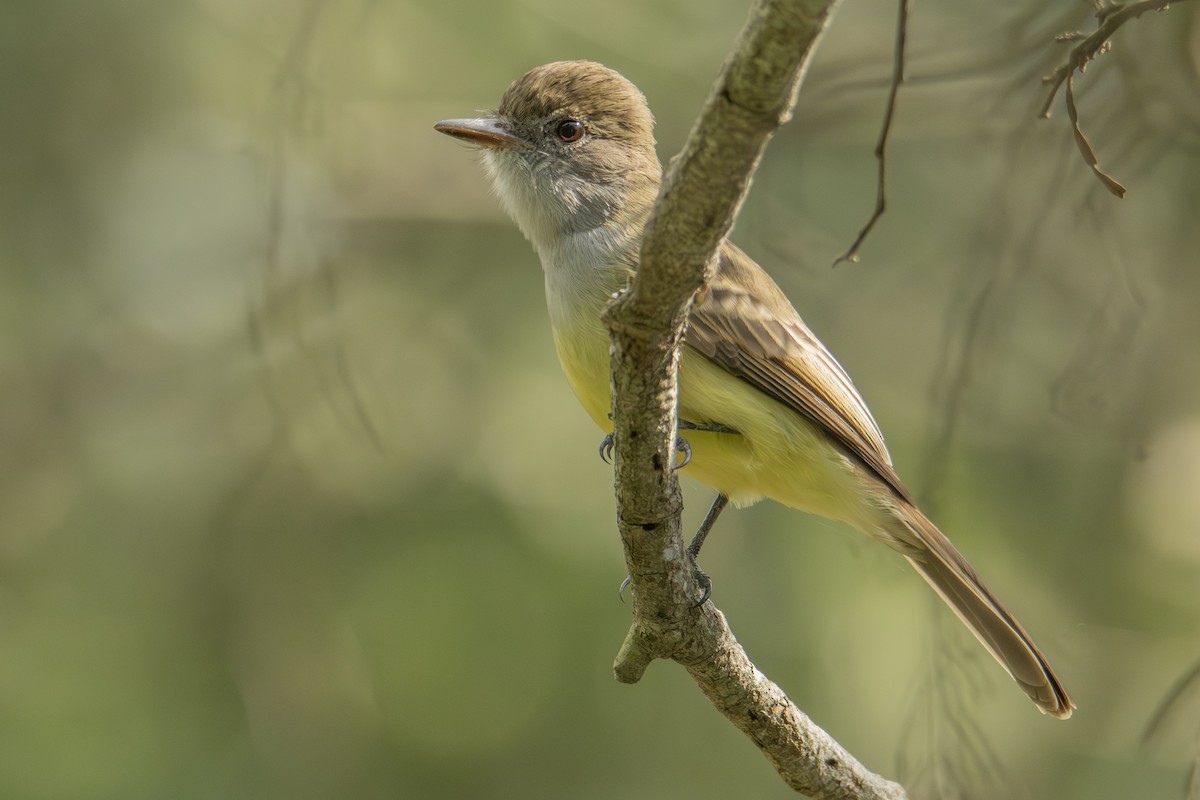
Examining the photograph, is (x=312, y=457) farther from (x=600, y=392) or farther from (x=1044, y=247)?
(x=1044, y=247)

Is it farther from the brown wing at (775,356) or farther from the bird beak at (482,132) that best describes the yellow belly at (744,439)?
the bird beak at (482,132)

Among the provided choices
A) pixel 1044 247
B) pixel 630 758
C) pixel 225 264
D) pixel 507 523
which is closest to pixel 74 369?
pixel 225 264

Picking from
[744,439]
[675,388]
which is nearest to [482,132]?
[744,439]

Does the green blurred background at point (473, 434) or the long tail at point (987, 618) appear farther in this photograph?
the green blurred background at point (473, 434)

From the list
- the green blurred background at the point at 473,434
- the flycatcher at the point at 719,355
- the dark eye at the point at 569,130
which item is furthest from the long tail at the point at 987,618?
the dark eye at the point at 569,130

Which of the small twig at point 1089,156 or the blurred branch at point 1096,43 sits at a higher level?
the blurred branch at point 1096,43

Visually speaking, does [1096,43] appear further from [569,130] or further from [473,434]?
[473,434]
